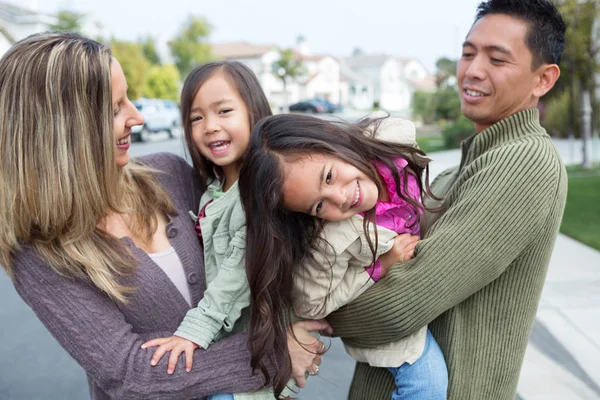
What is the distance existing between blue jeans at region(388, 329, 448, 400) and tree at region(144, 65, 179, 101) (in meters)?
36.6

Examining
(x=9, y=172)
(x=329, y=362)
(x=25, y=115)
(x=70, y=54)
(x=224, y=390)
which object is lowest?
(x=329, y=362)

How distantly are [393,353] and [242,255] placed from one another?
50cm

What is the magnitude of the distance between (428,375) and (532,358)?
8.76 feet

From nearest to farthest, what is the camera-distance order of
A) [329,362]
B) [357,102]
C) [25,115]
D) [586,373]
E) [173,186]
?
[25,115] < [173,186] < [586,373] < [329,362] < [357,102]

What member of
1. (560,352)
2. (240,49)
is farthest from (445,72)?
(240,49)

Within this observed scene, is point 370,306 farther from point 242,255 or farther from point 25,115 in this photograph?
point 25,115

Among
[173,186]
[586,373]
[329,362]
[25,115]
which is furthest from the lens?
[329,362]

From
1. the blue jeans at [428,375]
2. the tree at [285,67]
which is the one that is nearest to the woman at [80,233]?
the blue jeans at [428,375]

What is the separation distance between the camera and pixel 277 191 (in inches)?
68.7

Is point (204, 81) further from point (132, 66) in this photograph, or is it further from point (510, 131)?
point (132, 66)

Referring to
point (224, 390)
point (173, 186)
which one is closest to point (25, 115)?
point (173, 186)

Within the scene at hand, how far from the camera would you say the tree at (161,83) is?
3781 cm

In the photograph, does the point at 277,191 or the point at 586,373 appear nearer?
the point at 277,191

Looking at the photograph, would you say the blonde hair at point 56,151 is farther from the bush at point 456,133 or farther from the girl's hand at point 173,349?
the bush at point 456,133
